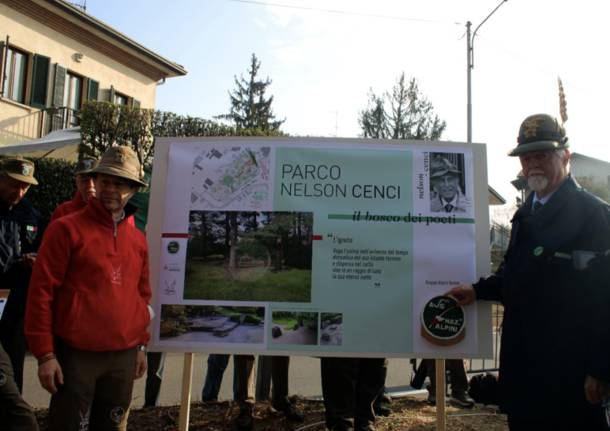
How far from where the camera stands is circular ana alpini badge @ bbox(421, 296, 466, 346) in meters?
3.55

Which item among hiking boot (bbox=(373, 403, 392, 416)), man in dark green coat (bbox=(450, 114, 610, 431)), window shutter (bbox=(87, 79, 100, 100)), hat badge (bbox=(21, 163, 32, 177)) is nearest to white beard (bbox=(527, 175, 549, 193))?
man in dark green coat (bbox=(450, 114, 610, 431))

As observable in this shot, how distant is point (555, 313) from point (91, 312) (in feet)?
7.83

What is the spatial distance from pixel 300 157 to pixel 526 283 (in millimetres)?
1723

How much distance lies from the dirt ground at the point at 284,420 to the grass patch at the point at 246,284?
146 centimetres

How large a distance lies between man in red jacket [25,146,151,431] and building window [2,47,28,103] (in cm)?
1660

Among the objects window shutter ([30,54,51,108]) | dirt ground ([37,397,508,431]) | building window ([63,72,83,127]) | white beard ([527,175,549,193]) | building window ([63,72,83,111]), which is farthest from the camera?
building window ([63,72,83,111])

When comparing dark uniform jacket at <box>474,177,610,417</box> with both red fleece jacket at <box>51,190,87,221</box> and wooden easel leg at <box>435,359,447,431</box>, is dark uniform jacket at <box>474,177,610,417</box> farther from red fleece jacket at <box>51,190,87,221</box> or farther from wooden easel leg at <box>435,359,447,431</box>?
red fleece jacket at <box>51,190,87,221</box>

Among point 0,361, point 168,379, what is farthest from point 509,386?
point 168,379

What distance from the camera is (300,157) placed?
3.76 metres

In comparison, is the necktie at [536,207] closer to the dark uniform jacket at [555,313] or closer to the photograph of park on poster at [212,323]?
the dark uniform jacket at [555,313]

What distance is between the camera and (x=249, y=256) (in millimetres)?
3672

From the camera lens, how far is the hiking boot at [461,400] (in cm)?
557

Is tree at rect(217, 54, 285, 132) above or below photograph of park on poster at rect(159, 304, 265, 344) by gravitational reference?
above

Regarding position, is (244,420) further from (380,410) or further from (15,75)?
(15,75)
